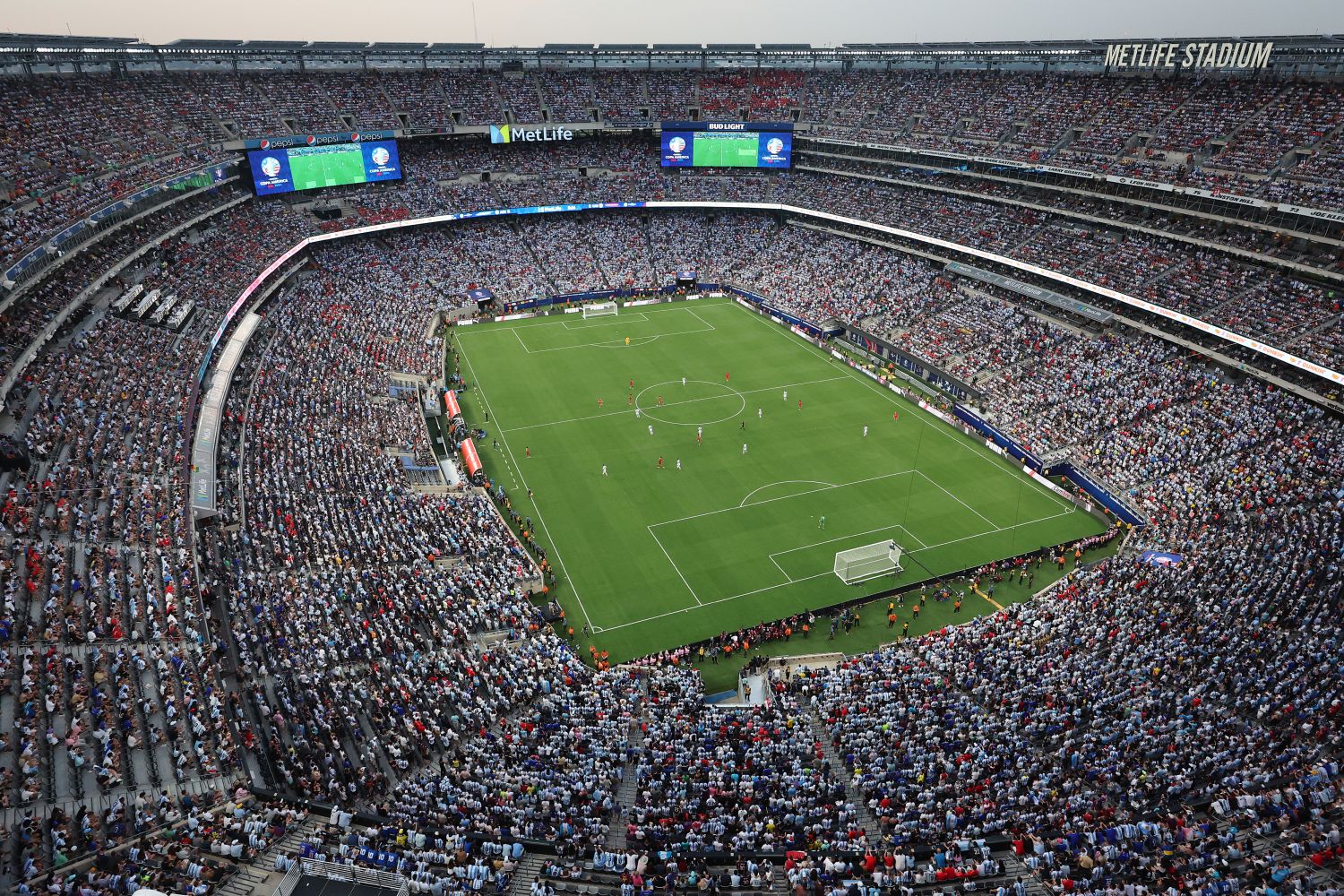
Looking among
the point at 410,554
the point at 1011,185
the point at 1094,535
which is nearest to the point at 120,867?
the point at 410,554

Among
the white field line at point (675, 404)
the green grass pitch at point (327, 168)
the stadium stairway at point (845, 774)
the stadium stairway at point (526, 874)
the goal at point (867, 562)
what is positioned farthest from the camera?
the green grass pitch at point (327, 168)

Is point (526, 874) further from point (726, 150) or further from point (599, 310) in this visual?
point (726, 150)

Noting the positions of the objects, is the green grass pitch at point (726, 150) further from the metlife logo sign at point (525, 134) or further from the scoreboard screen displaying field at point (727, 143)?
the metlife logo sign at point (525, 134)

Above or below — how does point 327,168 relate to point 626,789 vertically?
above

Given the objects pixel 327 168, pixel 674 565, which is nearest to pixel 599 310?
pixel 327 168

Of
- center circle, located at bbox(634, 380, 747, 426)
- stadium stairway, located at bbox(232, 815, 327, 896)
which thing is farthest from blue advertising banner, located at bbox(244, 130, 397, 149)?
stadium stairway, located at bbox(232, 815, 327, 896)

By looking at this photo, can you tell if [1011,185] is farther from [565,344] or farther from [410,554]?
[410,554]

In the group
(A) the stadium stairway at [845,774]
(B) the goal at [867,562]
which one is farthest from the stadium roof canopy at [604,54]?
(A) the stadium stairway at [845,774]
